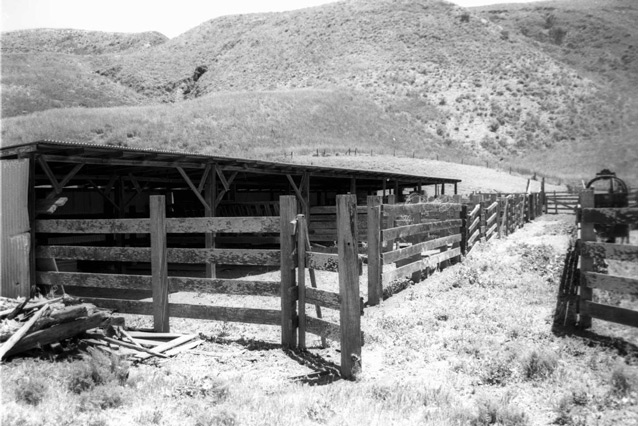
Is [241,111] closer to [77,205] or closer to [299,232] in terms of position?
[77,205]

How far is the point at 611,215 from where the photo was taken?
17.3ft

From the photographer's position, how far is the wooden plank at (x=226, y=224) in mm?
5949

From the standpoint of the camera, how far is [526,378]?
15.1ft

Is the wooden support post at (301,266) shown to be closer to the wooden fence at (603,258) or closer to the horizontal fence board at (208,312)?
the horizontal fence board at (208,312)

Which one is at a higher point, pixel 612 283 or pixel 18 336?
pixel 612 283

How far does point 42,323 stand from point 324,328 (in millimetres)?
2812

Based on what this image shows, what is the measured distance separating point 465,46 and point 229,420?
266 ft

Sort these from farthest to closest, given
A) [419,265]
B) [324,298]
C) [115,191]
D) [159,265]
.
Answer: [115,191] < [419,265] < [159,265] < [324,298]

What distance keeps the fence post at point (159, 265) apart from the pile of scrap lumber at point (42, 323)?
2.58 feet

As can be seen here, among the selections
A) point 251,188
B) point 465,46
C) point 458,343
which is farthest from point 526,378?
point 465,46

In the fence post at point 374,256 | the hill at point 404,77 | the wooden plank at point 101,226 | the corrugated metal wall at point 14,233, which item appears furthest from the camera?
the hill at point 404,77

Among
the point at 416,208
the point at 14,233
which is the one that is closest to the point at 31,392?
the point at 14,233

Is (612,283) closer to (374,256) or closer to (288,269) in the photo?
(288,269)

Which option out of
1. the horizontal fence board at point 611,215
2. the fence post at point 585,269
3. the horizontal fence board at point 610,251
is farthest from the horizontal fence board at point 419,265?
the horizontal fence board at point 611,215
